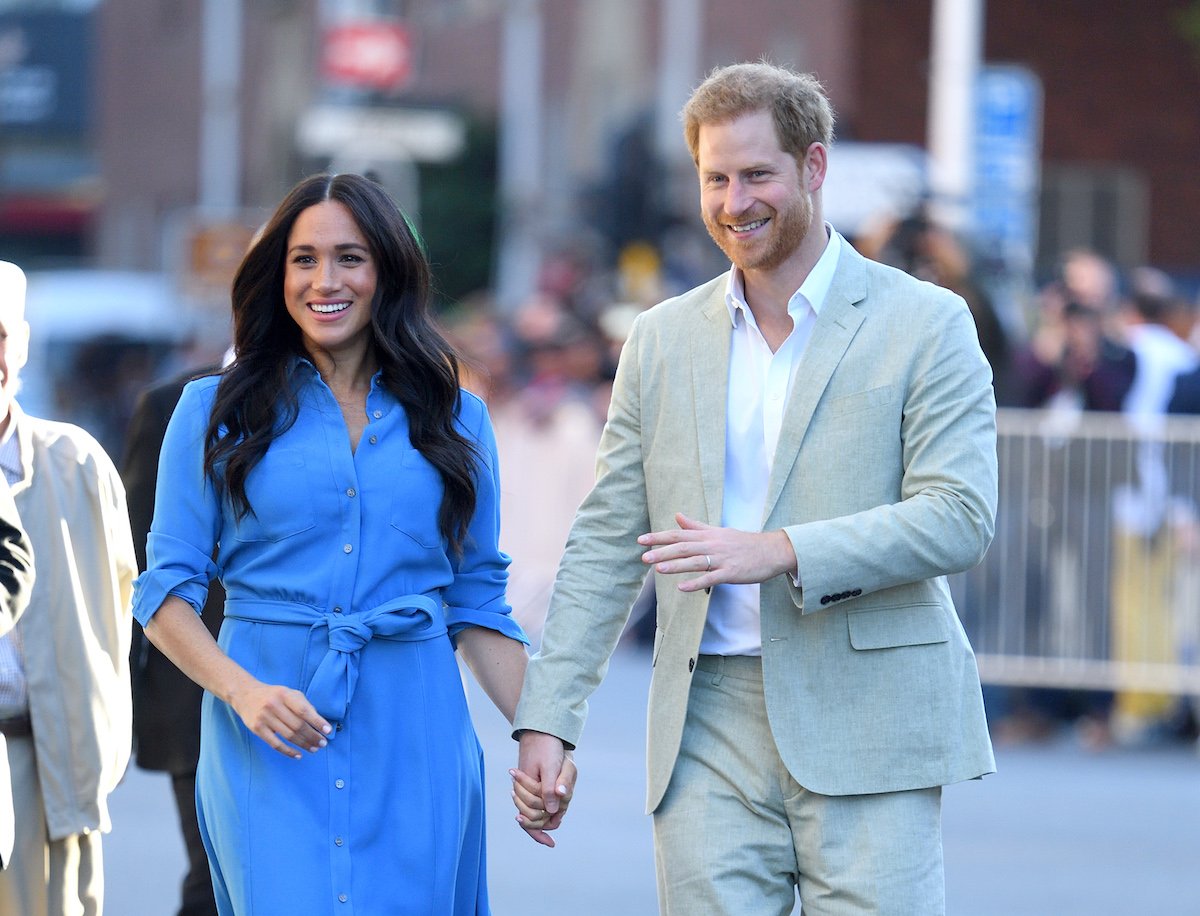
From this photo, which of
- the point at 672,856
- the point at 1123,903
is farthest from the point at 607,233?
the point at 672,856

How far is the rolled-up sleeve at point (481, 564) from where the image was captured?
445 centimetres

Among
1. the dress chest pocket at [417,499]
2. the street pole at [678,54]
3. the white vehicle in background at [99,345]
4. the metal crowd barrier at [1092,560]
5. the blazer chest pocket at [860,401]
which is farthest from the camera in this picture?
the street pole at [678,54]

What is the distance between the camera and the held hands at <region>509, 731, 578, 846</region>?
14.3ft

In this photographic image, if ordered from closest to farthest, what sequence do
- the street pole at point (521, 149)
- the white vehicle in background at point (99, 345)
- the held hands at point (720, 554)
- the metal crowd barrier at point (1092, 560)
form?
1. the held hands at point (720, 554)
2. the metal crowd barrier at point (1092, 560)
3. the white vehicle in background at point (99, 345)
4. the street pole at point (521, 149)

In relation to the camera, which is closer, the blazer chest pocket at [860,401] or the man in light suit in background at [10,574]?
the man in light suit in background at [10,574]

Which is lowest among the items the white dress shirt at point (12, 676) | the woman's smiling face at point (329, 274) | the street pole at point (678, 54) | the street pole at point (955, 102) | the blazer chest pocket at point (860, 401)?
the white dress shirt at point (12, 676)

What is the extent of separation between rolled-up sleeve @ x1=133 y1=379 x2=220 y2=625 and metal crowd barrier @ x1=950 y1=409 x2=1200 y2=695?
7045 millimetres

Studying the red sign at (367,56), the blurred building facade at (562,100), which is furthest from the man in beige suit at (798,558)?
the red sign at (367,56)

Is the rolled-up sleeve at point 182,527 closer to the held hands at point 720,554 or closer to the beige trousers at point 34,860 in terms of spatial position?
the beige trousers at point 34,860

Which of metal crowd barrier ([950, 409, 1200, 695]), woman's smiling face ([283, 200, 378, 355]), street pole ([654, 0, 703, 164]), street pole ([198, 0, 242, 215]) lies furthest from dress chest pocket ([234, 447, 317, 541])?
street pole ([198, 0, 242, 215])

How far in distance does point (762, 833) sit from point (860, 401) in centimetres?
87

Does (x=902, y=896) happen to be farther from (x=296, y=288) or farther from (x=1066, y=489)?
(x=1066, y=489)

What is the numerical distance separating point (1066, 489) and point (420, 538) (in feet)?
23.5

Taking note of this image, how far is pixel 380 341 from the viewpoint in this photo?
4.37 meters
